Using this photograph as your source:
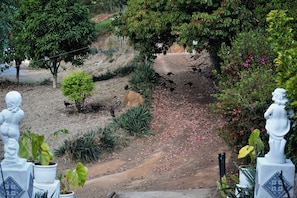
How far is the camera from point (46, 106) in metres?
20.7

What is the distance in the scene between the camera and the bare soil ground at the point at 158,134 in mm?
13688

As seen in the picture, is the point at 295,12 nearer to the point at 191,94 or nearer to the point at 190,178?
the point at 190,178

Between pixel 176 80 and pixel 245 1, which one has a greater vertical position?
pixel 245 1

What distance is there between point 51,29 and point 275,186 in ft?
52.8

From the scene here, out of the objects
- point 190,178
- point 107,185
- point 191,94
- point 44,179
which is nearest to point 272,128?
point 44,179

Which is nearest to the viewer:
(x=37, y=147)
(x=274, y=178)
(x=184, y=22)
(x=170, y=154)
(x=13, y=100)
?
(x=13, y=100)

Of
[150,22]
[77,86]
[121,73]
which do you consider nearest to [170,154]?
[150,22]

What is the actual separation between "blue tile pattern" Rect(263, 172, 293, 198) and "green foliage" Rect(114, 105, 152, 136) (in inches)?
374

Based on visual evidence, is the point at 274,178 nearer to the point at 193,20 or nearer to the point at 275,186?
the point at 275,186

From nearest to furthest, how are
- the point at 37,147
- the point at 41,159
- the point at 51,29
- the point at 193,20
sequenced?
the point at 37,147 → the point at 41,159 → the point at 193,20 → the point at 51,29

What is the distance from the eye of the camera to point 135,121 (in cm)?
1702

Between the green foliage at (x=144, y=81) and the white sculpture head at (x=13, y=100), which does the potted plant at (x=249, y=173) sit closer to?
the white sculpture head at (x=13, y=100)

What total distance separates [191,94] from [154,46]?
2.48 metres

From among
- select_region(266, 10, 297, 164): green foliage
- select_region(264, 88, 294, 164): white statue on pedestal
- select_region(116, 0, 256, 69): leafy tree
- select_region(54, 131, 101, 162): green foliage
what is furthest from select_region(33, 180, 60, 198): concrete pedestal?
select_region(116, 0, 256, 69): leafy tree
